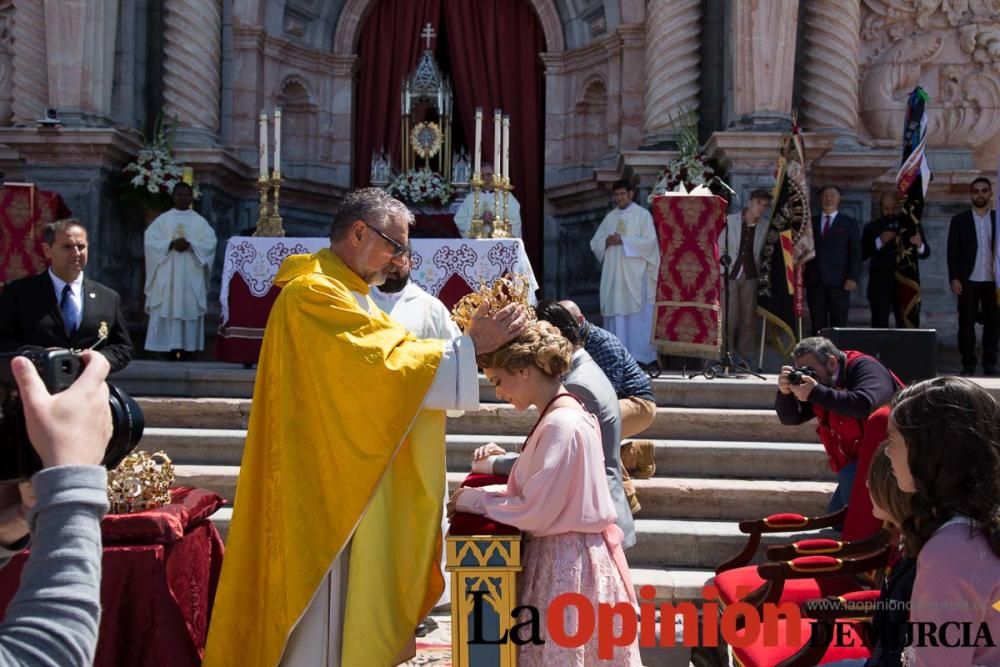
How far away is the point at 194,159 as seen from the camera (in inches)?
429

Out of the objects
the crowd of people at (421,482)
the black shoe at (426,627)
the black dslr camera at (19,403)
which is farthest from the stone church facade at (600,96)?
the black dslr camera at (19,403)

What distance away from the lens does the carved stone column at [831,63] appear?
34.6ft

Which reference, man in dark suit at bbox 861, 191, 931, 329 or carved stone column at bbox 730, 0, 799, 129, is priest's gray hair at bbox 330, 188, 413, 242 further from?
carved stone column at bbox 730, 0, 799, 129

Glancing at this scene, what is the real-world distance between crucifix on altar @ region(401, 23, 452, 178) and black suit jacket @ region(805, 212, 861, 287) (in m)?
4.85

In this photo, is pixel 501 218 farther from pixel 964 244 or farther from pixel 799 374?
pixel 964 244

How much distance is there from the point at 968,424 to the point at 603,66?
34.0 ft

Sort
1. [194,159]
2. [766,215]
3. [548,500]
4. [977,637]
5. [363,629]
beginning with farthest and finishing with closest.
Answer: [194,159], [766,215], [363,629], [548,500], [977,637]

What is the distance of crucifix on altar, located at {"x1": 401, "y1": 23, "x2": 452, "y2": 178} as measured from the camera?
40.2ft

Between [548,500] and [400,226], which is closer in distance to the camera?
[548,500]

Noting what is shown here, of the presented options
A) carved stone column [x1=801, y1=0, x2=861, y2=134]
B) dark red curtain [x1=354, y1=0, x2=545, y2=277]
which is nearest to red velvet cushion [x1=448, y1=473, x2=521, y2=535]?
carved stone column [x1=801, y1=0, x2=861, y2=134]

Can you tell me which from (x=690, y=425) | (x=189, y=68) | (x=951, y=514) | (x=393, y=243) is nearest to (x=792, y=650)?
(x=951, y=514)

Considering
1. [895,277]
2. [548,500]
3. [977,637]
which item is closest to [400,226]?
[548,500]

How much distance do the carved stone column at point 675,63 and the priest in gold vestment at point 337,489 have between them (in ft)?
26.1

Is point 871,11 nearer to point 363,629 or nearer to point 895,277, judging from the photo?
point 895,277
